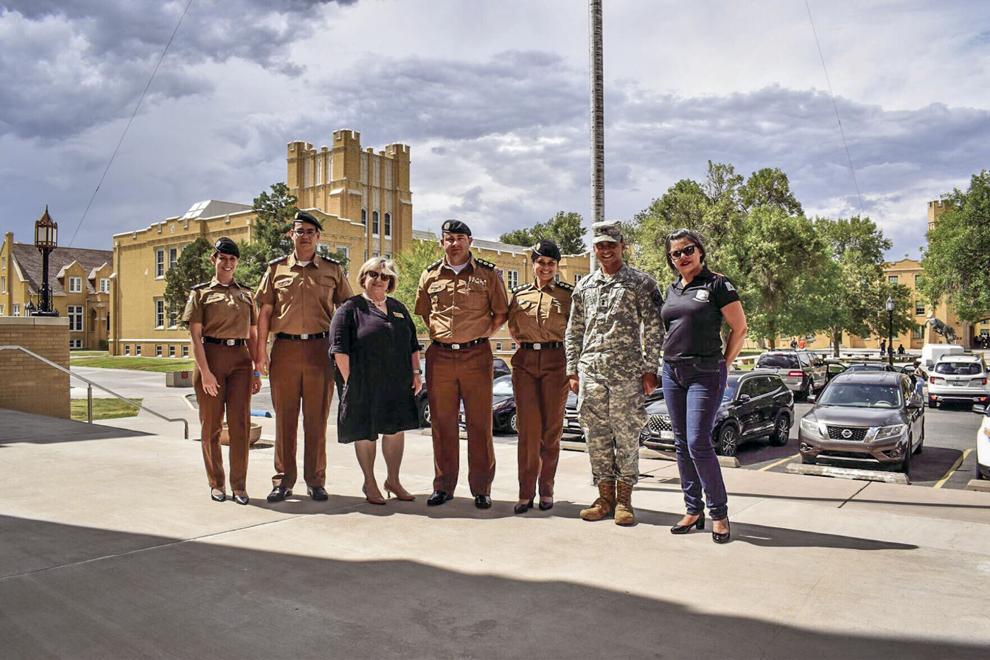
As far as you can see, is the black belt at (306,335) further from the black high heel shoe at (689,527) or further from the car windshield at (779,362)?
the car windshield at (779,362)

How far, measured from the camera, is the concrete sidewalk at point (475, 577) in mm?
3693

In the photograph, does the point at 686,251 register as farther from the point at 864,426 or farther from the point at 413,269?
the point at 413,269

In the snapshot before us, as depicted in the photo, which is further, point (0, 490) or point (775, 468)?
point (775, 468)

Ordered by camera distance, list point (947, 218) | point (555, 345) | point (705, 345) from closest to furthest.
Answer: point (705, 345)
point (555, 345)
point (947, 218)

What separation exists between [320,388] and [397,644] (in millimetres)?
3488

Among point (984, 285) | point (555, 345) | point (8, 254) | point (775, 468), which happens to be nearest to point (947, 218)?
point (984, 285)

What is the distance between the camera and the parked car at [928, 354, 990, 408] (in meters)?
23.3

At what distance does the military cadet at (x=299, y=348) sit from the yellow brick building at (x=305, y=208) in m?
45.4

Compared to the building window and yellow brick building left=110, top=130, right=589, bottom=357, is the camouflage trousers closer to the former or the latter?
yellow brick building left=110, top=130, right=589, bottom=357

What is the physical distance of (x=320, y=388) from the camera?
682 centimetres

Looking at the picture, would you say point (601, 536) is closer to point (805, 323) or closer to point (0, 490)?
point (0, 490)

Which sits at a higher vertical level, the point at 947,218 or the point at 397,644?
the point at 947,218

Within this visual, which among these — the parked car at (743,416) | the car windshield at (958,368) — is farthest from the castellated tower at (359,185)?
the parked car at (743,416)

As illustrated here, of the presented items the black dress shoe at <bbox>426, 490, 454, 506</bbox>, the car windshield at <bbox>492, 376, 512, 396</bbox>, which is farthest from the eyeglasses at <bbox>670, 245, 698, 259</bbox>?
the car windshield at <bbox>492, 376, 512, 396</bbox>
